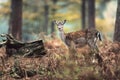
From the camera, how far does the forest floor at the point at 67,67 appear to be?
1027 cm

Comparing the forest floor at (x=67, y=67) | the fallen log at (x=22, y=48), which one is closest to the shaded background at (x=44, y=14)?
the fallen log at (x=22, y=48)

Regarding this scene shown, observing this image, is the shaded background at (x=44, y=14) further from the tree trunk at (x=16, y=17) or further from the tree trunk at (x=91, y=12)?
the tree trunk at (x=16, y=17)

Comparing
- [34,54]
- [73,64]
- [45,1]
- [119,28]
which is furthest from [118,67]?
[45,1]

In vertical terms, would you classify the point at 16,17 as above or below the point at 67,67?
above

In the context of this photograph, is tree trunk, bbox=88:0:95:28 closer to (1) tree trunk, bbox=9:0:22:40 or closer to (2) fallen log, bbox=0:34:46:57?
(1) tree trunk, bbox=9:0:22:40

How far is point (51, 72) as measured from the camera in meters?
10.6

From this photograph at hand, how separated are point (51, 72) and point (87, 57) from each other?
40.3 inches

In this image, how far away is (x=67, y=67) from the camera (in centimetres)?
1036

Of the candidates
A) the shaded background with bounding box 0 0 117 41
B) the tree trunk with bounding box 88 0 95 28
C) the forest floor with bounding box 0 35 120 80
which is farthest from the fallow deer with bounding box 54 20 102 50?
the shaded background with bounding box 0 0 117 41

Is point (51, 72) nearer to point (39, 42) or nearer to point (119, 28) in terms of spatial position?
point (39, 42)

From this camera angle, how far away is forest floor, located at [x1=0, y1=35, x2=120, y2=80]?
33.7ft

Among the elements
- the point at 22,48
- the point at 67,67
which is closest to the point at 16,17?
the point at 22,48

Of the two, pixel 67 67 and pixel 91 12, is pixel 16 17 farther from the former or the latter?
pixel 67 67

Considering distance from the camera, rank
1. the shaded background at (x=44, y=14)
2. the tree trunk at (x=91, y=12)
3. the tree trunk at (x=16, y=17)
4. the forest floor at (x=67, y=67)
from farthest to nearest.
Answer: the shaded background at (x=44, y=14) → the tree trunk at (x=91, y=12) → the tree trunk at (x=16, y=17) → the forest floor at (x=67, y=67)
